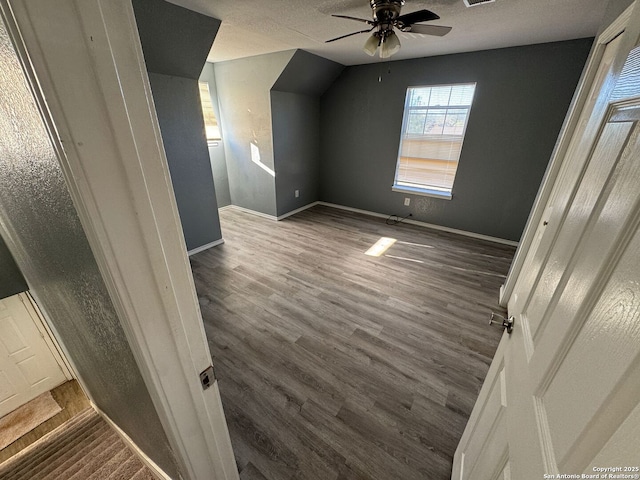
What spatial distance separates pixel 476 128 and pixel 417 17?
212 cm

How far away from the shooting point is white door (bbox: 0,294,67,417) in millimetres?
1999

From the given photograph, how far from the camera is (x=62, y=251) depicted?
0.73 m

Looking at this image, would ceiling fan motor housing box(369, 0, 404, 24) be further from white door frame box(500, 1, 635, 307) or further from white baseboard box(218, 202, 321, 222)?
white baseboard box(218, 202, 321, 222)

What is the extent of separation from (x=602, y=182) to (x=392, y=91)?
389 cm

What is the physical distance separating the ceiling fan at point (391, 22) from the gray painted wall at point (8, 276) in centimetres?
263

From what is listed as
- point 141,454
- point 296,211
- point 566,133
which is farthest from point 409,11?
point 141,454

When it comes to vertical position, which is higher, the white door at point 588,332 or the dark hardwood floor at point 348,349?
the white door at point 588,332

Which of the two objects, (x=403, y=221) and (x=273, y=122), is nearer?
(x=273, y=122)

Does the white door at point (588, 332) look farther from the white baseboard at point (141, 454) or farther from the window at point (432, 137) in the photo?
the window at point (432, 137)

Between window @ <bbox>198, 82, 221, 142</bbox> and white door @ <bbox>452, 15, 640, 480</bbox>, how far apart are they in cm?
443

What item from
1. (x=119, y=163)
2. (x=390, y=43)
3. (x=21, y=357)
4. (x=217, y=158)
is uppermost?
(x=390, y=43)

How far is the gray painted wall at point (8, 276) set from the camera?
155 centimetres

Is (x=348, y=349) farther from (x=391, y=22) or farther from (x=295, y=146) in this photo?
(x=295, y=146)

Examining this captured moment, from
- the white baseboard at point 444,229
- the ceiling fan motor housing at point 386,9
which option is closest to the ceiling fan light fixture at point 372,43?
the ceiling fan motor housing at point 386,9
